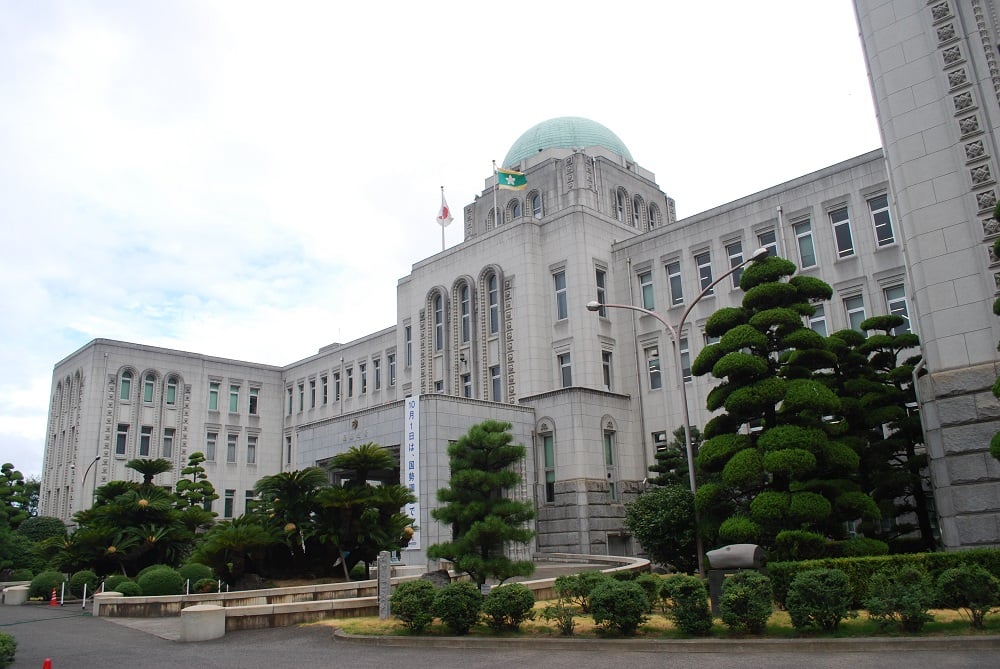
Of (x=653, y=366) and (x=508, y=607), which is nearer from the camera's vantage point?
(x=508, y=607)

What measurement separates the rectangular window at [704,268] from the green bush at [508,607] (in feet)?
76.2

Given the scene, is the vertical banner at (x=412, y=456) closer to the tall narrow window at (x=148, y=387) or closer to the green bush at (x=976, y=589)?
the green bush at (x=976, y=589)

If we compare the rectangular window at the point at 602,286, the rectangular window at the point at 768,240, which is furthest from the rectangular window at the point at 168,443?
the rectangular window at the point at 768,240

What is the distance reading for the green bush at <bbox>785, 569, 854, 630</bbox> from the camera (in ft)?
41.3

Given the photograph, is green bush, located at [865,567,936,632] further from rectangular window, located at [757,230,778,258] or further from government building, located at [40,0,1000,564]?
rectangular window, located at [757,230,778,258]

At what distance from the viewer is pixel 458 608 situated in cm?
1493

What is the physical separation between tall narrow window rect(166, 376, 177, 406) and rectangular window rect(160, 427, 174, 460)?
6.25 ft

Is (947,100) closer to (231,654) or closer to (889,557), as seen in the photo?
(889,557)

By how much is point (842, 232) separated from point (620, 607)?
2333 centimetres

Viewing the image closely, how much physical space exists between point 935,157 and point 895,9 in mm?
4137

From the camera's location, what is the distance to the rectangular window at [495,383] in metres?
38.8

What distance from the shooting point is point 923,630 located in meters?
12.2

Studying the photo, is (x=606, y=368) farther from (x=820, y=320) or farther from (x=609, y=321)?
(x=820, y=320)

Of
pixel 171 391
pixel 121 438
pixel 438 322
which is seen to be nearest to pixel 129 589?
pixel 438 322
